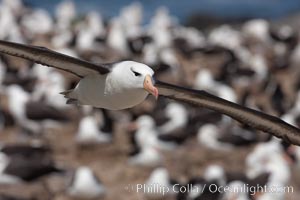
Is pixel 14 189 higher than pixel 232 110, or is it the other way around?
pixel 14 189

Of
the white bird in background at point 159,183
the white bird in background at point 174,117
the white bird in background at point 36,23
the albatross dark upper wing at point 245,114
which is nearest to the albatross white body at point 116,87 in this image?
the albatross dark upper wing at point 245,114

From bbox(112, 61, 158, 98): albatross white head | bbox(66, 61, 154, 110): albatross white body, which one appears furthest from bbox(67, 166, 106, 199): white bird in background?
bbox(112, 61, 158, 98): albatross white head

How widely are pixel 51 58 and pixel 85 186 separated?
467 centimetres

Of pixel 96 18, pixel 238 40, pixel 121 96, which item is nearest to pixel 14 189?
pixel 121 96

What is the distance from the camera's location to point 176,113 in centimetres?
1414

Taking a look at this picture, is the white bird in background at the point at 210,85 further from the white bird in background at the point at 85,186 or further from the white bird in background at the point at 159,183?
the white bird in background at the point at 85,186

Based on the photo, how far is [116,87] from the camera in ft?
15.2

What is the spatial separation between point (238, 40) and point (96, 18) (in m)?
5.34

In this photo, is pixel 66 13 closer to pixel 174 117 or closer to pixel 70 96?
pixel 174 117

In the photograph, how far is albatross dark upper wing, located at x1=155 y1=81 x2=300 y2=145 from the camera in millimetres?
5395

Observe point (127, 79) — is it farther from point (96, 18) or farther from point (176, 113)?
point (96, 18)

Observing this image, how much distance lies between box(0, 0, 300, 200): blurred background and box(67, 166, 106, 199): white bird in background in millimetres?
18

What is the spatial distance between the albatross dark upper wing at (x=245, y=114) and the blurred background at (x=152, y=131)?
281 millimetres

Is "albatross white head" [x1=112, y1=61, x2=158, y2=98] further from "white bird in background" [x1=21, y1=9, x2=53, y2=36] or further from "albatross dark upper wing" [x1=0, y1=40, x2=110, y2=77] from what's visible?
"white bird in background" [x1=21, y1=9, x2=53, y2=36]
